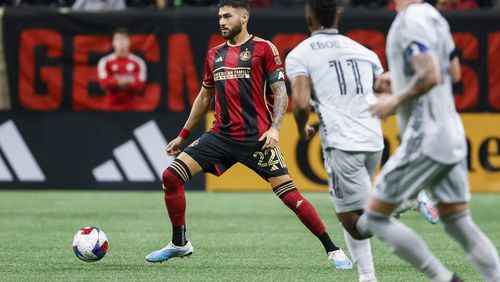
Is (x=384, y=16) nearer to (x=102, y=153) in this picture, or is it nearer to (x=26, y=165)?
(x=102, y=153)

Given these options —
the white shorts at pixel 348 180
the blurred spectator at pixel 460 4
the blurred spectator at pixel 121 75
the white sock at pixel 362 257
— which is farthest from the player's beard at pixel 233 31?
the blurred spectator at pixel 460 4

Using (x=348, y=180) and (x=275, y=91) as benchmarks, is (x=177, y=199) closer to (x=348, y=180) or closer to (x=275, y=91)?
(x=275, y=91)

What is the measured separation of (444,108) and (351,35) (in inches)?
437

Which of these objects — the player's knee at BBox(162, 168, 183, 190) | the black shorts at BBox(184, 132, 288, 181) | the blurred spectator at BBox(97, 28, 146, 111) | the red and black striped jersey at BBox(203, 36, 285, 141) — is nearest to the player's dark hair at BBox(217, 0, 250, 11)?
the red and black striped jersey at BBox(203, 36, 285, 141)

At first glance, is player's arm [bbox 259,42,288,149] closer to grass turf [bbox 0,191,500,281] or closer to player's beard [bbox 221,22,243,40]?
player's beard [bbox 221,22,243,40]

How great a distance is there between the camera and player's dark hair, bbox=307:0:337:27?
6938 mm

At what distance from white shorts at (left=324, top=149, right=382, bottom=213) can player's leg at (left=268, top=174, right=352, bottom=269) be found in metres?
1.55

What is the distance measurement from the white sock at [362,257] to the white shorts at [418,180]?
1.09m

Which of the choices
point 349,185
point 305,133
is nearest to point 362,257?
point 349,185

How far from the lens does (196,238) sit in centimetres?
1084

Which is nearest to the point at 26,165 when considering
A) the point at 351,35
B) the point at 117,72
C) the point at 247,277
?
the point at 117,72

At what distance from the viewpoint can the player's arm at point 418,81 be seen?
19.0 ft

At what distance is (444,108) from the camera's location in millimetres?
6004

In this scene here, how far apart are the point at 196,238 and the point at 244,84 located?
2.35 metres
